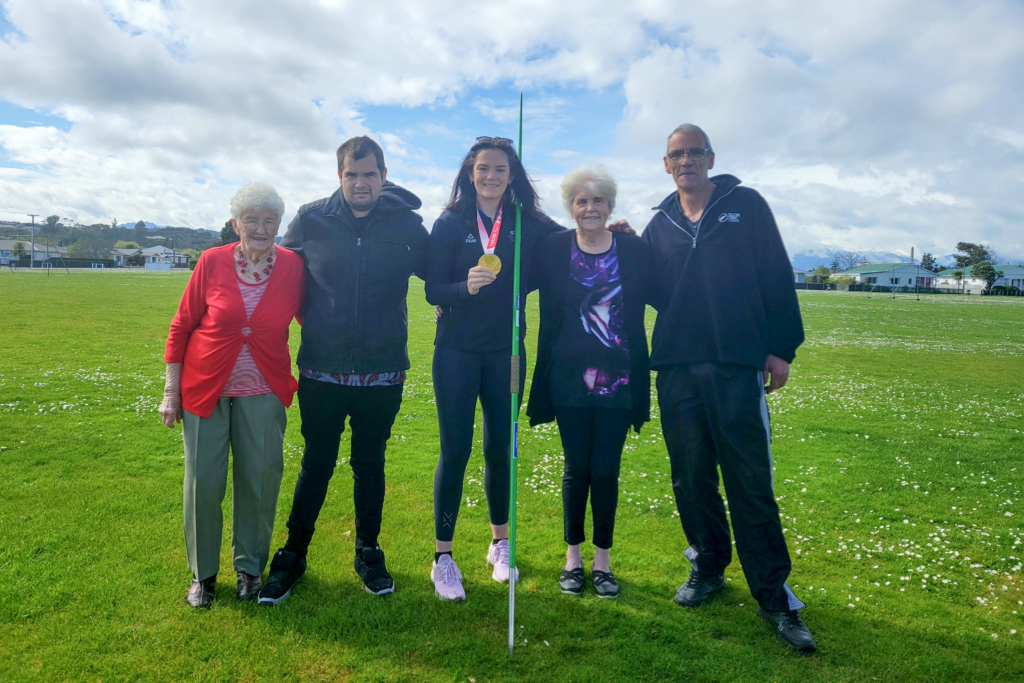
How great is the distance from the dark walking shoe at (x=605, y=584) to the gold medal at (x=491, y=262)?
2.15 metres

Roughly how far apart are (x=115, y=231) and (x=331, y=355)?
722ft

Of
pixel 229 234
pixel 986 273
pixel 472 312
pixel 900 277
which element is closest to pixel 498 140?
pixel 472 312

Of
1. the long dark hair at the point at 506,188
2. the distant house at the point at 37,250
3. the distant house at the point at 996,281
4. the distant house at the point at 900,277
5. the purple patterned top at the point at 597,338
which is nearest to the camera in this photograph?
the purple patterned top at the point at 597,338

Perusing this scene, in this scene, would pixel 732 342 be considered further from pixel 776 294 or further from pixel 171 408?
pixel 171 408

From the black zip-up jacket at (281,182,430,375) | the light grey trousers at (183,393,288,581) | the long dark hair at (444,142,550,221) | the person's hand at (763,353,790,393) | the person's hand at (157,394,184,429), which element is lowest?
the light grey trousers at (183,393,288,581)

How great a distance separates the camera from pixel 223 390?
368cm

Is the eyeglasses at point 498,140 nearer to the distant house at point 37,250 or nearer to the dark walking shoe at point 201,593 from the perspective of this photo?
the dark walking shoe at point 201,593

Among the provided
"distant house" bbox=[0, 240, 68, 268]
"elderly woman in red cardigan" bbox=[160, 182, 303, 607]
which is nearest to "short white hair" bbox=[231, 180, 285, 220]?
"elderly woman in red cardigan" bbox=[160, 182, 303, 607]

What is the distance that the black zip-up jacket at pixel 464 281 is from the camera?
12.9 feet

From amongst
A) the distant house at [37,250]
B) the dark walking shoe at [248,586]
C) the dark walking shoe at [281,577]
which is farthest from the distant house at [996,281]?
the distant house at [37,250]

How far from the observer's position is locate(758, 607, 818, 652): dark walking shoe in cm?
353

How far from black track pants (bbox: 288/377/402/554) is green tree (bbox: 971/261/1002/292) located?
10429 cm

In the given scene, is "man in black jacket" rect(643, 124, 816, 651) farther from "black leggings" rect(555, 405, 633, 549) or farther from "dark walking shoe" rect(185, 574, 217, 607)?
"dark walking shoe" rect(185, 574, 217, 607)

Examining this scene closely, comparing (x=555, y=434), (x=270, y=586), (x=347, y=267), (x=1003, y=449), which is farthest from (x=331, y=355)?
(x=1003, y=449)
